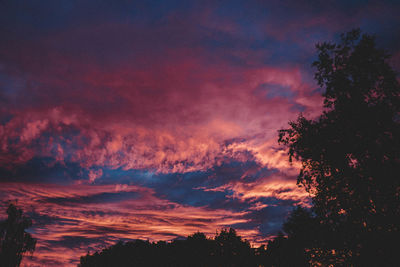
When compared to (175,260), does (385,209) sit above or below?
above

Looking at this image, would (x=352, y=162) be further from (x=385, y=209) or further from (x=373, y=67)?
(x=373, y=67)

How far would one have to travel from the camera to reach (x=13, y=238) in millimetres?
30781

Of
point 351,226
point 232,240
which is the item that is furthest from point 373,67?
point 232,240

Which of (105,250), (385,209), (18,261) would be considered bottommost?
(105,250)

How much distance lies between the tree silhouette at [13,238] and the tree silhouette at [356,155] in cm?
3252

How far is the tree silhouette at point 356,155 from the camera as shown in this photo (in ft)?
43.3

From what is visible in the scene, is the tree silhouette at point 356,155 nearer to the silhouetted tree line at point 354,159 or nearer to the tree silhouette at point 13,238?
the silhouetted tree line at point 354,159

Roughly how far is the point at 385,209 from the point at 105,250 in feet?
483

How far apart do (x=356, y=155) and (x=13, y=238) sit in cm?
3644

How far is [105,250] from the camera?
445 feet

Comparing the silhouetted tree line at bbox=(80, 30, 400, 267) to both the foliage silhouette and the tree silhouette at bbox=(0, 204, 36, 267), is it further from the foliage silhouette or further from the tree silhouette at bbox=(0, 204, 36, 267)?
the foliage silhouette

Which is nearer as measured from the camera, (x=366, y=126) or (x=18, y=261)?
(x=366, y=126)

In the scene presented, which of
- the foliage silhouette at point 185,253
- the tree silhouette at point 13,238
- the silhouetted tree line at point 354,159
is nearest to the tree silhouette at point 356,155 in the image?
the silhouetted tree line at point 354,159

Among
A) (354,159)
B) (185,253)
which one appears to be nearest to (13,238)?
(354,159)
